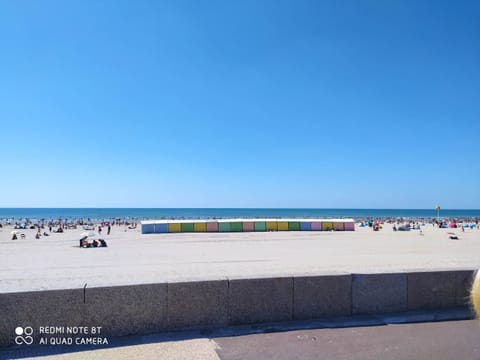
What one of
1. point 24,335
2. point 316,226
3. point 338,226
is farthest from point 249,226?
point 24,335

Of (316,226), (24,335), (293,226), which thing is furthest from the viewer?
(316,226)

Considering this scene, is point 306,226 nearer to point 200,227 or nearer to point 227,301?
point 200,227

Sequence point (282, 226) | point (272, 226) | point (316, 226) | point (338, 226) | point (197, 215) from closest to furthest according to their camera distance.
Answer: point (272, 226), point (282, 226), point (316, 226), point (338, 226), point (197, 215)

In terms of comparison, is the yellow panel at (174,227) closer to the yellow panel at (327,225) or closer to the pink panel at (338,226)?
Result: the yellow panel at (327,225)

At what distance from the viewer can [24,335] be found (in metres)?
3.98

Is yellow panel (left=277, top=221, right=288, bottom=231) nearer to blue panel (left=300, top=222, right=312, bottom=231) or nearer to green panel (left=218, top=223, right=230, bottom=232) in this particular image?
blue panel (left=300, top=222, right=312, bottom=231)

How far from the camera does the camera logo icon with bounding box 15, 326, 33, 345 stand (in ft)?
13.0

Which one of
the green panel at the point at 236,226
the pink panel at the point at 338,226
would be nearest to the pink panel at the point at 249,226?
the green panel at the point at 236,226

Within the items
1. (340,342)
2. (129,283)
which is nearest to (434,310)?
(340,342)

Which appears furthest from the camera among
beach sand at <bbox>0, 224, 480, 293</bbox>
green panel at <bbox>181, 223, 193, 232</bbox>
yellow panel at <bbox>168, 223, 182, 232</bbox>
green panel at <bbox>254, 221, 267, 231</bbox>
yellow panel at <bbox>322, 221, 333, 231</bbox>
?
yellow panel at <bbox>322, 221, 333, 231</bbox>

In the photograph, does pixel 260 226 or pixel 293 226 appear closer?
pixel 260 226

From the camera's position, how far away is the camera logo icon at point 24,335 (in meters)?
3.95

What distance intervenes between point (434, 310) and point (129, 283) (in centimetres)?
439

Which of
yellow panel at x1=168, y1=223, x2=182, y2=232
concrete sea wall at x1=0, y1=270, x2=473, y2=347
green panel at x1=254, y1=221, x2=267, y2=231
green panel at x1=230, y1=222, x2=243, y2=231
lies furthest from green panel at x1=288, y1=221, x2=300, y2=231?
concrete sea wall at x1=0, y1=270, x2=473, y2=347
